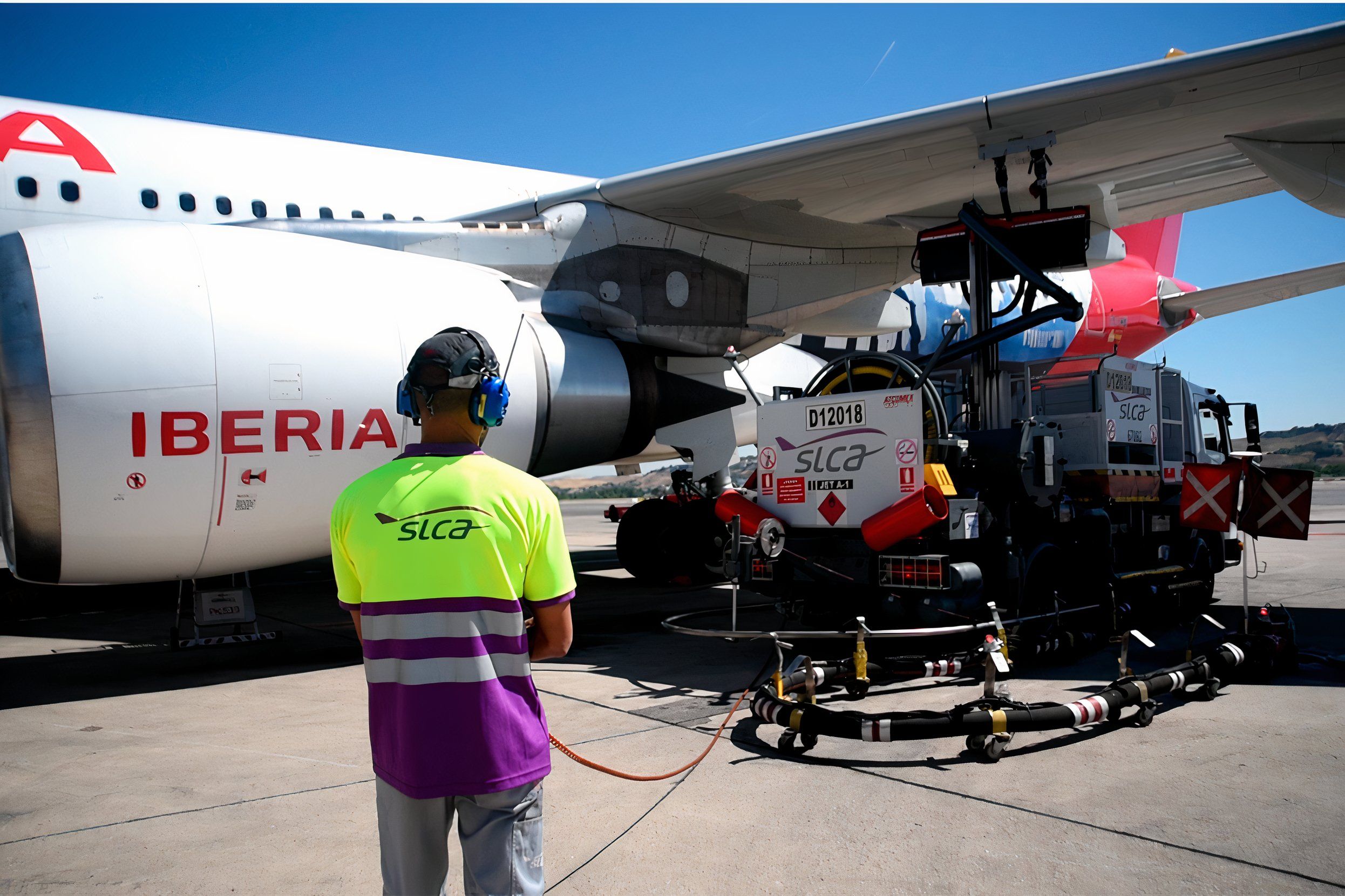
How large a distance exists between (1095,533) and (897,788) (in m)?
4.21

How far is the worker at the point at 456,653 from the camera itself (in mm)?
2137

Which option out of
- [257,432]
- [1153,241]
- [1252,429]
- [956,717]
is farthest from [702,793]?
[1153,241]

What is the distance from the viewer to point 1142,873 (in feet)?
10.8

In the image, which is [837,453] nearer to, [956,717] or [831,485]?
[831,485]

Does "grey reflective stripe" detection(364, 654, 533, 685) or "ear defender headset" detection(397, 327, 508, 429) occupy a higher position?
"ear defender headset" detection(397, 327, 508, 429)

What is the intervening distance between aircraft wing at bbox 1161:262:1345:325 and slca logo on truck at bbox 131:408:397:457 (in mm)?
14619

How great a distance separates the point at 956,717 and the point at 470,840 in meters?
3.19

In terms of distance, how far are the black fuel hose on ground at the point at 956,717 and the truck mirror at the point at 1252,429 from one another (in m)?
5.09

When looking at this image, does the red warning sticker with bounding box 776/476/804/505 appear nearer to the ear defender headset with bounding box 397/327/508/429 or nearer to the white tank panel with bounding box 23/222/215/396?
the white tank panel with bounding box 23/222/215/396

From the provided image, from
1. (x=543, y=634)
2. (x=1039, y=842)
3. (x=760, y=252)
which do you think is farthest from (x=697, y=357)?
(x=543, y=634)

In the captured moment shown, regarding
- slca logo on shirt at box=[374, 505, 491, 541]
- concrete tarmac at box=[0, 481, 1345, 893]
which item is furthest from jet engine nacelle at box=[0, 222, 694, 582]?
slca logo on shirt at box=[374, 505, 491, 541]

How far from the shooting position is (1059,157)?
369 inches

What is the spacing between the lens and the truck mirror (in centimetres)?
916

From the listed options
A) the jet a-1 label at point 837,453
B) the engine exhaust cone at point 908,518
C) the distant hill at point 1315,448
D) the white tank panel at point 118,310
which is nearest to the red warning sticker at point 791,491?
the jet a-1 label at point 837,453
